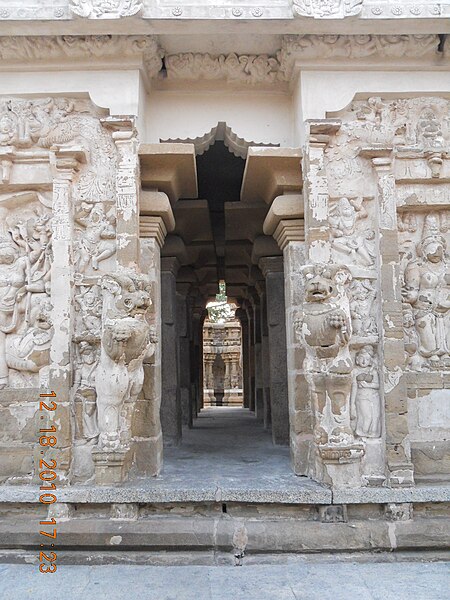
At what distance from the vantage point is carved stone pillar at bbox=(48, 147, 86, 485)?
5043 millimetres

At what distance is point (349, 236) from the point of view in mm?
5383

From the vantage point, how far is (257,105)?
6.11m

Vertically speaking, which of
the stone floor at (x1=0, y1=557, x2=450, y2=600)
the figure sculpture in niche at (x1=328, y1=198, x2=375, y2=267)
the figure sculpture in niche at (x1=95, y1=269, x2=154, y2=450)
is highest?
the figure sculpture in niche at (x1=328, y1=198, x2=375, y2=267)

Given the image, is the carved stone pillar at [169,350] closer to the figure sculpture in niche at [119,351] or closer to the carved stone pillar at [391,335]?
the figure sculpture in niche at [119,351]

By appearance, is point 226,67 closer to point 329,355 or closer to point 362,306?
point 362,306

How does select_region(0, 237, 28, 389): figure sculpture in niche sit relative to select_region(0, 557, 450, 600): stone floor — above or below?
above

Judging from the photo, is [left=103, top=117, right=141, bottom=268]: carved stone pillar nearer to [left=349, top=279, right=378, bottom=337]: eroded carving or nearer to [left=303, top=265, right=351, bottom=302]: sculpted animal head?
[left=303, top=265, right=351, bottom=302]: sculpted animal head

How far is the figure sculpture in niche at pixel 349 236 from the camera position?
536 centimetres

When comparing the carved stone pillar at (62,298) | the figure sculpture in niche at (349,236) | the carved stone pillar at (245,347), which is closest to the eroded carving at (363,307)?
the figure sculpture in niche at (349,236)

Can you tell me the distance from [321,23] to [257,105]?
1194 mm

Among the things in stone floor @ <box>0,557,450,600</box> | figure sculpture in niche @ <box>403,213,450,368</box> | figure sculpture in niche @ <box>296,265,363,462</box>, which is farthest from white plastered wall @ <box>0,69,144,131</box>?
stone floor @ <box>0,557,450,600</box>

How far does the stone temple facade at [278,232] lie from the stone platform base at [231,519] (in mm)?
18

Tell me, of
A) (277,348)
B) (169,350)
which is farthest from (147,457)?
(277,348)
